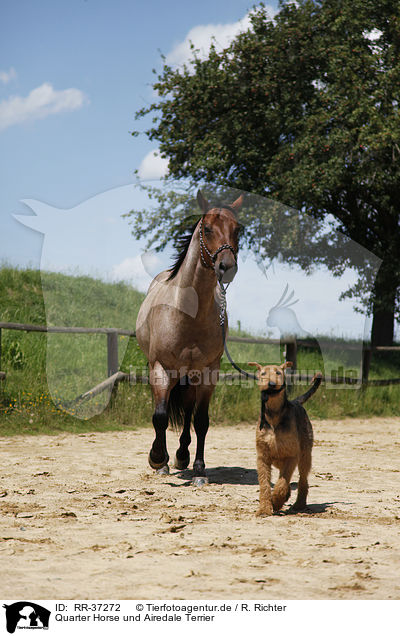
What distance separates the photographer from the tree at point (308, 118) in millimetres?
15766

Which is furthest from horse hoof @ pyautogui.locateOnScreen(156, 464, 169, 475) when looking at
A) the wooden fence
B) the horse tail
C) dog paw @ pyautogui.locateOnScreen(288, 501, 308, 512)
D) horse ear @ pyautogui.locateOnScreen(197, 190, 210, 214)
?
the wooden fence

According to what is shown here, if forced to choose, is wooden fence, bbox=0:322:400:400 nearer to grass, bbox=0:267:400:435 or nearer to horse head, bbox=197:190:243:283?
grass, bbox=0:267:400:435

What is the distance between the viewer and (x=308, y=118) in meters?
16.4

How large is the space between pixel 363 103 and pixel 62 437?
1143 cm

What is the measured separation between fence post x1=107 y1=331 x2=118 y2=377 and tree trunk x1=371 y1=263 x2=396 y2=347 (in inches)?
357

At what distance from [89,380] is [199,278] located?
17.1ft

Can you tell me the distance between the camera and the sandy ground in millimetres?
2953

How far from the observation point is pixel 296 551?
356 cm

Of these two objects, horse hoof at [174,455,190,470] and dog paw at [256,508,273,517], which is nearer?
dog paw at [256,508,273,517]

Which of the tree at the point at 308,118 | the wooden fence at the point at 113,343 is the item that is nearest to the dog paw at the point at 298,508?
the wooden fence at the point at 113,343

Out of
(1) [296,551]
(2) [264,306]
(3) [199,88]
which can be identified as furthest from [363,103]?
(1) [296,551]

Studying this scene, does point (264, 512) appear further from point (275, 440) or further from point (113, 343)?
point (113, 343)
